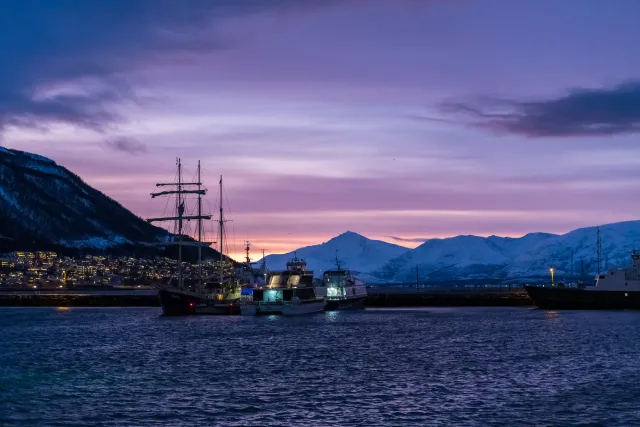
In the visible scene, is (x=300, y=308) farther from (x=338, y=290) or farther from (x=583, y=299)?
(x=583, y=299)

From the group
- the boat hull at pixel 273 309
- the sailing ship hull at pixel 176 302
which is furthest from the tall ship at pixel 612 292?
the sailing ship hull at pixel 176 302

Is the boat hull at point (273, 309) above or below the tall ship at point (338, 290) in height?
below

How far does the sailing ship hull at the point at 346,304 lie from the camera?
158 m

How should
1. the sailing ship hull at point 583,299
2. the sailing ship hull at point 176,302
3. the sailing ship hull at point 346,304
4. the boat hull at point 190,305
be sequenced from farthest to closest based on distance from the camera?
1. the sailing ship hull at point 346,304
2. the sailing ship hull at point 583,299
3. the boat hull at point 190,305
4. the sailing ship hull at point 176,302

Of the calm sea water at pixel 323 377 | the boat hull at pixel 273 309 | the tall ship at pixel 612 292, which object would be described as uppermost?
the tall ship at pixel 612 292

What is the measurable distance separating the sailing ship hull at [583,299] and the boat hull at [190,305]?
54.5 m

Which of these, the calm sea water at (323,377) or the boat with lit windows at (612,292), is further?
the boat with lit windows at (612,292)

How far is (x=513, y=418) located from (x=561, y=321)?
3168 inches

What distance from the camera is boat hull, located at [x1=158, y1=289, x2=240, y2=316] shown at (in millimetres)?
137250

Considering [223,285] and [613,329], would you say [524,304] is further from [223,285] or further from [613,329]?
[613,329]

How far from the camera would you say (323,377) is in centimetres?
5588

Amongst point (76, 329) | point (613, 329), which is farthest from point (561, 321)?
point (76, 329)

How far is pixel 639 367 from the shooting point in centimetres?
6009

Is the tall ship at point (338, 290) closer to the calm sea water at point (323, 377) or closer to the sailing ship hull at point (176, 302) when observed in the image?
the sailing ship hull at point (176, 302)
